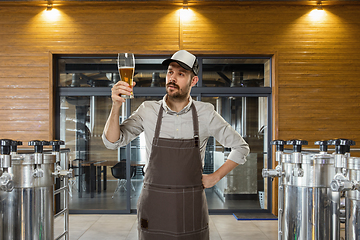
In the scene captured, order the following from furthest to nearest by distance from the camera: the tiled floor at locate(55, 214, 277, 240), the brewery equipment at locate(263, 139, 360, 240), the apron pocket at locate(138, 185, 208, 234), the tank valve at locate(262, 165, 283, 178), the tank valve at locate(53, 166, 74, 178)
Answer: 1. the tiled floor at locate(55, 214, 277, 240)
2. the tank valve at locate(53, 166, 74, 178)
3. the tank valve at locate(262, 165, 283, 178)
4. the brewery equipment at locate(263, 139, 360, 240)
5. the apron pocket at locate(138, 185, 208, 234)

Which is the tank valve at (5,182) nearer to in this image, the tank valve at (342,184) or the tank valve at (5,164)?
the tank valve at (5,164)

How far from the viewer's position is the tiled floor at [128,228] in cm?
381

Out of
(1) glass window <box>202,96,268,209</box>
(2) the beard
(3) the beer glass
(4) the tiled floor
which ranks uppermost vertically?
(3) the beer glass

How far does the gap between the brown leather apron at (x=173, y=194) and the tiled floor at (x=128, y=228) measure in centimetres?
238

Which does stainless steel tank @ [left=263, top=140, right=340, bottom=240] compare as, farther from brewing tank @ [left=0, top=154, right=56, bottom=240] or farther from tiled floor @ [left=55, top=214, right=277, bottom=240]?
tiled floor @ [left=55, top=214, right=277, bottom=240]

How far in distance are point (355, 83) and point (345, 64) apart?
13.2 inches

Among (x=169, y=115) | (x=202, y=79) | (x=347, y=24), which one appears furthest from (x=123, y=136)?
(x=347, y=24)

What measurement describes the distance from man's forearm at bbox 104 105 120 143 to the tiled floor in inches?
102

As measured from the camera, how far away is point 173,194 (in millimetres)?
1540

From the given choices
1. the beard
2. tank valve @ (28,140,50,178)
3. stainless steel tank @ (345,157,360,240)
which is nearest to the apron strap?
the beard

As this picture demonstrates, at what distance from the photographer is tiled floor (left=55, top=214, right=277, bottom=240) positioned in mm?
3812

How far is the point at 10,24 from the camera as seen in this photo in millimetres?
4793

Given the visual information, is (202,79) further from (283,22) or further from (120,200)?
(120,200)

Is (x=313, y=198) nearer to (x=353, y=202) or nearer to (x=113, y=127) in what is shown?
(x=353, y=202)
